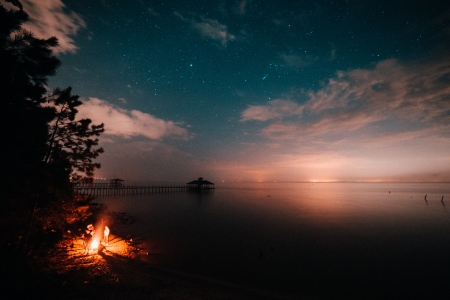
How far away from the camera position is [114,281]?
8.64 metres

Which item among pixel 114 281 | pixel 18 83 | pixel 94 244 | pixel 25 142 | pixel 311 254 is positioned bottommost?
pixel 311 254

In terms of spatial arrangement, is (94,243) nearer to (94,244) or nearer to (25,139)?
(94,244)

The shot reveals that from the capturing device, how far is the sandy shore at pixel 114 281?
7555 mm

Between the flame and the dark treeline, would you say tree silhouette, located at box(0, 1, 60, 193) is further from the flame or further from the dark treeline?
the flame

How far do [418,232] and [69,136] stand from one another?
1411 inches

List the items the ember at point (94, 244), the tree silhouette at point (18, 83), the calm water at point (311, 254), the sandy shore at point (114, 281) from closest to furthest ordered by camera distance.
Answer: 1. the tree silhouette at point (18, 83)
2. the sandy shore at point (114, 281)
3. the calm water at point (311, 254)
4. the ember at point (94, 244)

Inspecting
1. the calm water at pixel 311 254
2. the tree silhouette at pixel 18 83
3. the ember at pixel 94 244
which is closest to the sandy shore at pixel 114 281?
the ember at pixel 94 244

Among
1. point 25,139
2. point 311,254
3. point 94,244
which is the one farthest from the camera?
point 311,254

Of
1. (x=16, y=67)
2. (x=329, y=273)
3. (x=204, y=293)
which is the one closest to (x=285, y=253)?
(x=329, y=273)

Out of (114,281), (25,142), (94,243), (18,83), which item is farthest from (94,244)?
(18,83)

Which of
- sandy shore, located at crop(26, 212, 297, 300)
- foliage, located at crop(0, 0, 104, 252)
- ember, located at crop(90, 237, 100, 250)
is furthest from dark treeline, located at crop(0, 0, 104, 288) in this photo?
ember, located at crop(90, 237, 100, 250)

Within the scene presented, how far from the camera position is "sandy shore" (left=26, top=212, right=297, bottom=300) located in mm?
7555

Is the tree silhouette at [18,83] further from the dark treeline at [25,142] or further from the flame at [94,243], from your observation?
the flame at [94,243]

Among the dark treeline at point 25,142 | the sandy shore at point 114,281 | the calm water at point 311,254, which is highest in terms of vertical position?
the dark treeline at point 25,142
